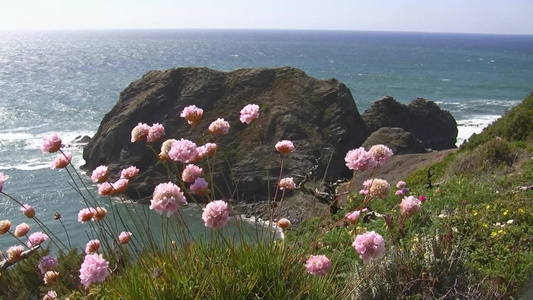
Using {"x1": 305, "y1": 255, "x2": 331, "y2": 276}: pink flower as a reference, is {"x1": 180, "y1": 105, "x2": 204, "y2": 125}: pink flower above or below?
above

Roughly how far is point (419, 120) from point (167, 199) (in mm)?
38192

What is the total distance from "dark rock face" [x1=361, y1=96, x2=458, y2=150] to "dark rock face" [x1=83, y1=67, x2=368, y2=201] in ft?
16.4

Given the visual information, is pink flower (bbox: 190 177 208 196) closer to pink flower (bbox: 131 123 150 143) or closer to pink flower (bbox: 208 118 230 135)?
pink flower (bbox: 208 118 230 135)

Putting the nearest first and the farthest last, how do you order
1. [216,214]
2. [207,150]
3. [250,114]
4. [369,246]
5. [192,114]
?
[216,214] < [369,246] < [207,150] < [192,114] < [250,114]

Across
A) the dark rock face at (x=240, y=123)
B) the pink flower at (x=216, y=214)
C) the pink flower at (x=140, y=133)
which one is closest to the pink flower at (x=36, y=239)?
the pink flower at (x=140, y=133)

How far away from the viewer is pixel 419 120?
39.2m

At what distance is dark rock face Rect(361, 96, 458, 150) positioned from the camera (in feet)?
123

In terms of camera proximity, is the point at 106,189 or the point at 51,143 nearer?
the point at 106,189

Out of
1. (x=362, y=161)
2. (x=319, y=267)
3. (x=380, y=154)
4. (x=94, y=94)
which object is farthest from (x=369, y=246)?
(x=94, y=94)

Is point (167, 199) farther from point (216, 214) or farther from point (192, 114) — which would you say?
point (192, 114)

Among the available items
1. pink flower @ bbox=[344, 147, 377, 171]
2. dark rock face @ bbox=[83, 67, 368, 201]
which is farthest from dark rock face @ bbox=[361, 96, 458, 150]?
pink flower @ bbox=[344, 147, 377, 171]

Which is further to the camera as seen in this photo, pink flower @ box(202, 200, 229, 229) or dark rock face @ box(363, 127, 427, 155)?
dark rock face @ box(363, 127, 427, 155)

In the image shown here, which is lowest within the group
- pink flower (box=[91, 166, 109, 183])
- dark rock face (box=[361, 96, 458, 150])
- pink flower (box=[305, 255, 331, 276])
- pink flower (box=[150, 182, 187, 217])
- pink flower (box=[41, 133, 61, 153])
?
dark rock face (box=[361, 96, 458, 150])

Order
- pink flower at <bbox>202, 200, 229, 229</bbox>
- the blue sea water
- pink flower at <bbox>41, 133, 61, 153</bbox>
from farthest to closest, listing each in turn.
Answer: the blue sea water
pink flower at <bbox>41, 133, 61, 153</bbox>
pink flower at <bbox>202, 200, 229, 229</bbox>
